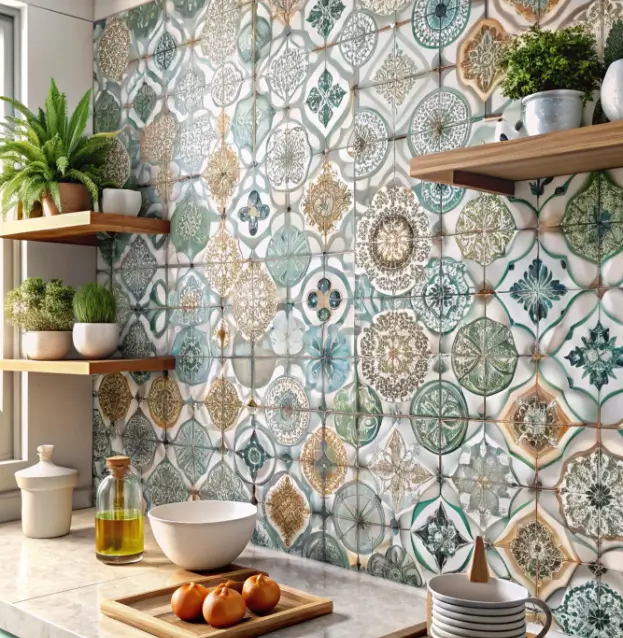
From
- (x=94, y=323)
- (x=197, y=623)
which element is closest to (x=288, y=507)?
(x=197, y=623)

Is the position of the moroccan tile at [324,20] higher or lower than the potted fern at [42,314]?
higher

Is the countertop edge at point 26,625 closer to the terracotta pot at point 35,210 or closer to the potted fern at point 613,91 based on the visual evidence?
the terracotta pot at point 35,210

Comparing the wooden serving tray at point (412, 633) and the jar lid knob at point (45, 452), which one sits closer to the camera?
the wooden serving tray at point (412, 633)

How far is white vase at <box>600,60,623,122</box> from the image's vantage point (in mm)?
1265

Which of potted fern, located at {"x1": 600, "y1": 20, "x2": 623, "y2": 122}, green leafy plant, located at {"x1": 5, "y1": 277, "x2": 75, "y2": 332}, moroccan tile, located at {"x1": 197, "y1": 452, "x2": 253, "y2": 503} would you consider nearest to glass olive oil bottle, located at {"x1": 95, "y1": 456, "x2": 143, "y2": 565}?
moroccan tile, located at {"x1": 197, "y1": 452, "x2": 253, "y2": 503}

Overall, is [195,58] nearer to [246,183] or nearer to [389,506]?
[246,183]

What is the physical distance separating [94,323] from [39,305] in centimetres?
18

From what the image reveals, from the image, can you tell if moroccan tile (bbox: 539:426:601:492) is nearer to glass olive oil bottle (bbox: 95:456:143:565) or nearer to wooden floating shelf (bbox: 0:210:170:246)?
glass olive oil bottle (bbox: 95:456:143:565)

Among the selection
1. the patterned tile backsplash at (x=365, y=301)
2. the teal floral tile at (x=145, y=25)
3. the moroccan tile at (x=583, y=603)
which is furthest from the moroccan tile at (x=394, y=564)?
the teal floral tile at (x=145, y=25)

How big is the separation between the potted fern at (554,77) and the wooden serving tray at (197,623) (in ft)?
3.07

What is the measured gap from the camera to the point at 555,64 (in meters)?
1.36

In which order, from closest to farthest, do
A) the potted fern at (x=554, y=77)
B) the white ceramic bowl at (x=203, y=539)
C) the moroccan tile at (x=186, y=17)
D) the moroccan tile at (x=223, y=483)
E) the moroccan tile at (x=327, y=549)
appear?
the potted fern at (x=554, y=77), the white ceramic bowl at (x=203, y=539), the moroccan tile at (x=327, y=549), the moroccan tile at (x=223, y=483), the moroccan tile at (x=186, y=17)

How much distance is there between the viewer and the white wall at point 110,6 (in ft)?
7.93

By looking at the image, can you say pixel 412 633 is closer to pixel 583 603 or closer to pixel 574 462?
pixel 583 603
